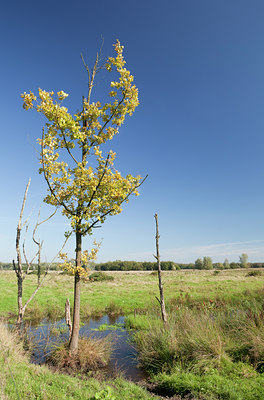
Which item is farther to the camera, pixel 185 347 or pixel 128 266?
pixel 128 266

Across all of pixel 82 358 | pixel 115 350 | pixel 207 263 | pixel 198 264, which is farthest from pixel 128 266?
pixel 82 358

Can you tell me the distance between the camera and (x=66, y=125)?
6652mm

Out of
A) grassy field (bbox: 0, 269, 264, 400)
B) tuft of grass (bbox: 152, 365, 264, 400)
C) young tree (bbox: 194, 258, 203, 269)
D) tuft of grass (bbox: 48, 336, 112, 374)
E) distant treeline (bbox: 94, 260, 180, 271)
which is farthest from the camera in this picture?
young tree (bbox: 194, 258, 203, 269)

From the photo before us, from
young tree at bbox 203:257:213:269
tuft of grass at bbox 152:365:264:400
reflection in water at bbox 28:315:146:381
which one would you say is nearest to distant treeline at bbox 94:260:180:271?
young tree at bbox 203:257:213:269

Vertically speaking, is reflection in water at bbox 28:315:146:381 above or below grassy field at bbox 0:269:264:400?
below

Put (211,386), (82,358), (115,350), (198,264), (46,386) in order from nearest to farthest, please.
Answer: (46,386) → (211,386) → (82,358) → (115,350) → (198,264)

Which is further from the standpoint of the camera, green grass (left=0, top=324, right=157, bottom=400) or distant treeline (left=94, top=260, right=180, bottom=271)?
distant treeline (left=94, top=260, right=180, bottom=271)

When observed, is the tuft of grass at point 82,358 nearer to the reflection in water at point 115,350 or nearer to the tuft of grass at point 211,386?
the reflection in water at point 115,350

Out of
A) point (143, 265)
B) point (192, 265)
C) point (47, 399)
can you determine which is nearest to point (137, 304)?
point (47, 399)

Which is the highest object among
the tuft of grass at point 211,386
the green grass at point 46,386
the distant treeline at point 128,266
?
the green grass at point 46,386

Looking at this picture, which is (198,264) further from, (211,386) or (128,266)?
(211,386)

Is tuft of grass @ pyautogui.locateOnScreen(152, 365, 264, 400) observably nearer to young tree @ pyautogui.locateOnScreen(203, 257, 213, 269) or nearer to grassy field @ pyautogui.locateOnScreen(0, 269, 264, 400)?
grassy field @ pyautogui.locateOnScreen(0, 269, 264, 400)

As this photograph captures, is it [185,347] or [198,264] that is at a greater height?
[185,347]

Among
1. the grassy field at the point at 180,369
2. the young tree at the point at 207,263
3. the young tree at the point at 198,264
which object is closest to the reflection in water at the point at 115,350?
the grassy field at the point at 180,369
